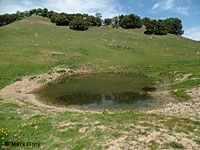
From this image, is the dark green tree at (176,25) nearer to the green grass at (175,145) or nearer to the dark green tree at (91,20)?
the dark green tree at (91,20)

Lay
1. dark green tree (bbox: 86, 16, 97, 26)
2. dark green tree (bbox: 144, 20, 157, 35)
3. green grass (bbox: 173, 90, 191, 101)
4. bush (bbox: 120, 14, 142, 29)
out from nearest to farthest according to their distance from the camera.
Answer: green grass (bbox: 173, 90, 191, 101) < dark green tree (bbox: 144, 20, 157, 35) < bush (bbox: 120, 14, 142, 29) < dark green tree (bbox: 86, 16, 97, 26)

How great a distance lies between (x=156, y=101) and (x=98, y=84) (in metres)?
13.0

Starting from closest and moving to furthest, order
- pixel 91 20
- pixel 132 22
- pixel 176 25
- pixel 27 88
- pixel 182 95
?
1. pixel 182 95
2. pixel 27 88
3. pixel 132 22
4. pixel 91 20
5. pixel 176 25

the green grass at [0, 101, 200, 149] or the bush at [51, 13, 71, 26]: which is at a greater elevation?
the bush at [51, 13, 71, 26]

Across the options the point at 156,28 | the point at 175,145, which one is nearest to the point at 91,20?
the point at 156,28

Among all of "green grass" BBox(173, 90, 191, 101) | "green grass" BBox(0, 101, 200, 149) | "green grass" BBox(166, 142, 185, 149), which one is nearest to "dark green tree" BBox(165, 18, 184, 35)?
"green grass" BBox(173, 90, 191, 101)

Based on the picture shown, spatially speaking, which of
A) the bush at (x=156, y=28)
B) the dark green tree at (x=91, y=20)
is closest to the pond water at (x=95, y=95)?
the bush at (x=156, y=28)

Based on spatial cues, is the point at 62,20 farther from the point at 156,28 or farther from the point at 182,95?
the point at 182,95

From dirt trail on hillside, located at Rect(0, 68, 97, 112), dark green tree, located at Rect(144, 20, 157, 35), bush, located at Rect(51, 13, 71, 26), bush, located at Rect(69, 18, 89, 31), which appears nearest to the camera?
dirt trail on hillside, located at Rect(0, 68, 97, 112)

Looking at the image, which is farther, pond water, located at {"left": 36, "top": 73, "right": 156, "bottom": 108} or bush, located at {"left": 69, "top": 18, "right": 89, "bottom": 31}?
bush, located at {"left": 69, "top": 18, "right": 89, "bottom": 31}

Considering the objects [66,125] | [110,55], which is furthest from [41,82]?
[110,55]

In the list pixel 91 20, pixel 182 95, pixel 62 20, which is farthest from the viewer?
pixel 91 20

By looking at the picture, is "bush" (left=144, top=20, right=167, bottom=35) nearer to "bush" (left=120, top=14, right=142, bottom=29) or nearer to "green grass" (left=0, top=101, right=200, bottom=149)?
"bush" (left=120, top=14, right=142, bottom=29)

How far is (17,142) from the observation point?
1010 centimetres
